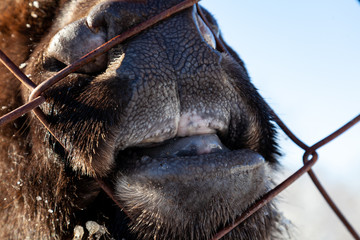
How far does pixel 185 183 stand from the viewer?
147 cm

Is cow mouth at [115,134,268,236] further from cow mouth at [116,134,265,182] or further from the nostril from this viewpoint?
the nostril

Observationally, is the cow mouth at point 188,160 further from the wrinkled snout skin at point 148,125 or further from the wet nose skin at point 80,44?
the wet nose skin at point 80,44

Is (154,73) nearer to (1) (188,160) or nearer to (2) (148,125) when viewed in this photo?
(2) (148,125)

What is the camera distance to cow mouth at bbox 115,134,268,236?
1.48 metres

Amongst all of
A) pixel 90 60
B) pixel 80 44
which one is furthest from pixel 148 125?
pixel 80 44

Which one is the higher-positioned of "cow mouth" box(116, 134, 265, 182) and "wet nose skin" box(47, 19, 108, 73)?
"wet nose skin" box(47, 19, 108, 73)

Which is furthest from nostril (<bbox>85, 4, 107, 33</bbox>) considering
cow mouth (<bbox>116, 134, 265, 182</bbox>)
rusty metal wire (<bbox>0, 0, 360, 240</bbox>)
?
cow mouth (<bbox>116, 134, 265, 182</bbox>)

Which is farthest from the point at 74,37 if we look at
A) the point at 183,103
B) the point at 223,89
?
the point at 223,89

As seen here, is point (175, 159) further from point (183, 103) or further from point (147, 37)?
point (147, 37)

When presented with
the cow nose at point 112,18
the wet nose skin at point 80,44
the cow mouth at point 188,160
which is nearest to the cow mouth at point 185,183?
the cow mouth at point 188,160

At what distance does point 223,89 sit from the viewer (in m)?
1.65

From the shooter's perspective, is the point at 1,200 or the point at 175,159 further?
the point at 1,200

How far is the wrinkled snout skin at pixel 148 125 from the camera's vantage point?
1.48 meters

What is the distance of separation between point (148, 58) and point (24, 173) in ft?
2.34
